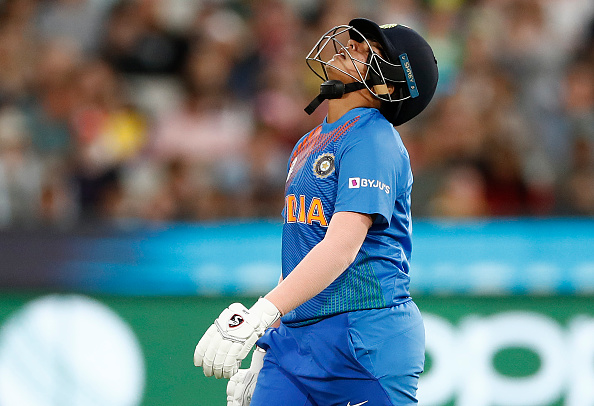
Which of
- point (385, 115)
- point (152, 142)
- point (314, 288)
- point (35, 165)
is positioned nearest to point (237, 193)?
point (152, 142)

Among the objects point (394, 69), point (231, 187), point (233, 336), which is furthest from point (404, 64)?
point (231, 187)

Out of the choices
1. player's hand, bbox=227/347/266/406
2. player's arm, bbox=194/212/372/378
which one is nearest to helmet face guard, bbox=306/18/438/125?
player's arm, bbox=194/212/372/378

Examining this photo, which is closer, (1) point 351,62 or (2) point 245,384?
(1) point 351,62

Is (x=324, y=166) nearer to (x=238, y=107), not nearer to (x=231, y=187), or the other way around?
(x=231, y=187)

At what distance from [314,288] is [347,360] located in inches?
15.1

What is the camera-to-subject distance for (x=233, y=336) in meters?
2.82

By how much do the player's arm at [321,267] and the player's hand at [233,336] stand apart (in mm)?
57

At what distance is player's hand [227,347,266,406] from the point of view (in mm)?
3439

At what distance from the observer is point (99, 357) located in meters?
6.12

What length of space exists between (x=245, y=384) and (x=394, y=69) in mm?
1365

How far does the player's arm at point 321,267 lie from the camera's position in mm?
2875

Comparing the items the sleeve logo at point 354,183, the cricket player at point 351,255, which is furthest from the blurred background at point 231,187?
the sleeve logo at point 354,183

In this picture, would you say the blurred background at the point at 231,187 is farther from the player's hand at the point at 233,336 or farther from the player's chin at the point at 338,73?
the player's hand at the point at 233,336

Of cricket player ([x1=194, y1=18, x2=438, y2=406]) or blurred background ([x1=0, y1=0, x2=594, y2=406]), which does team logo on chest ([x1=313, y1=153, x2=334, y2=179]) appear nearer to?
cricket player ([x1=194, y1=18, x2=438, y2=406])
